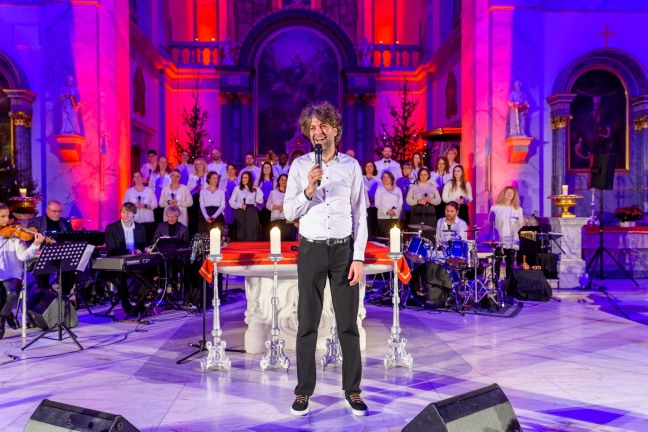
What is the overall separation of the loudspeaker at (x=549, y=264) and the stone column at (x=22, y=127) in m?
9.81

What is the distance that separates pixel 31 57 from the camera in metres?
13.0

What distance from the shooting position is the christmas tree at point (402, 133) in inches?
717

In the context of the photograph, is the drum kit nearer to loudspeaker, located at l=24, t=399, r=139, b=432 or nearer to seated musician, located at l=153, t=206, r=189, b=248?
seated musician, located at l=153, t=206, r=189, b=248

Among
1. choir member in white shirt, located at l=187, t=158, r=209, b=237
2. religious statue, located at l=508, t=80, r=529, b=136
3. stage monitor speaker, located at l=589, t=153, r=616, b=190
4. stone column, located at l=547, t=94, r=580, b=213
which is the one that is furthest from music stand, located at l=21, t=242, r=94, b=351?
stone column, located at l=547, t=94, r=580, b=213

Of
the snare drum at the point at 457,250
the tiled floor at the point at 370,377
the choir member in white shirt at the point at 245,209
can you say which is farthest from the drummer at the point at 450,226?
the choir member in white shirt at the point at 245,209

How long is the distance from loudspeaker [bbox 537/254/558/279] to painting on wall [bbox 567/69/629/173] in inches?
167

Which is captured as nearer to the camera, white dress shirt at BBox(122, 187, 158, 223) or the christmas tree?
A: white dress shirt at BBox(122, 187, 158, 223)

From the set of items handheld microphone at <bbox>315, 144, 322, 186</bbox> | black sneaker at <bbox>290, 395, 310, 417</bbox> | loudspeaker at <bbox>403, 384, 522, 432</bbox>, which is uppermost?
handheld microphone at <bbox>315, 144, 322, 186</bbox>

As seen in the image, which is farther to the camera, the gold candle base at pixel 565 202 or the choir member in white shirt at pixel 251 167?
the choir member in white shirt at pixel 251 167

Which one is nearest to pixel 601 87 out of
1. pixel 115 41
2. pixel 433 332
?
pixel 433 332

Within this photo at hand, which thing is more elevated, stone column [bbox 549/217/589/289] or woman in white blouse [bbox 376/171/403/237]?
woman in white blouse [bbox 376/171/403/237]

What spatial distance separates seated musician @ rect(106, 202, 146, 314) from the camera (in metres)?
8.79

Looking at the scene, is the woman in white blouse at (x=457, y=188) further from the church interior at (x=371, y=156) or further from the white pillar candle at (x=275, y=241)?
the white pillar candle at (x=275, y=241)

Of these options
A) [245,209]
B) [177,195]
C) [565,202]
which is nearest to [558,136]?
[565,202]
